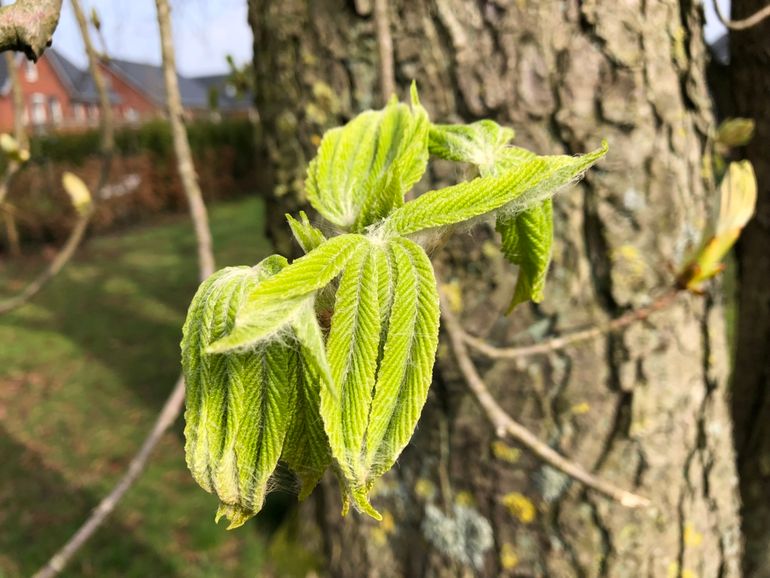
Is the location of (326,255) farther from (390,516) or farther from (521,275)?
(390,516)

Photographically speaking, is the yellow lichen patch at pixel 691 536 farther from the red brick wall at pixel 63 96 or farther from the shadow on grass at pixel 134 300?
the red brick wall at pixel 63 96

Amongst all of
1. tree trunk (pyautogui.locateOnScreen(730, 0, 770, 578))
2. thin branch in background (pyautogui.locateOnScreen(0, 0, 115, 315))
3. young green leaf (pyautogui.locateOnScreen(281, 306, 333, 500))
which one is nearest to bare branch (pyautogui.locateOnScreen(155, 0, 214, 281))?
thin branch in background (pyautogui.locateOnScreen(0, 0, 115, 315))

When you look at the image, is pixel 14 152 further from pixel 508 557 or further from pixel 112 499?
pixel 508 557

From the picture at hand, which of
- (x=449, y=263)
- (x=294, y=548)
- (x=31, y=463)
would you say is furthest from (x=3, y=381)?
(x=449, y=263)

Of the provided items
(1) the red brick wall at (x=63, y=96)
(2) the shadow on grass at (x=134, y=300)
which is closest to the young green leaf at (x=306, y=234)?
(2) the shadow on grass at (x=134, y=300)

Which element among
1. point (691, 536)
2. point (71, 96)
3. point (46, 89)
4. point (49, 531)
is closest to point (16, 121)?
point (691, 536)

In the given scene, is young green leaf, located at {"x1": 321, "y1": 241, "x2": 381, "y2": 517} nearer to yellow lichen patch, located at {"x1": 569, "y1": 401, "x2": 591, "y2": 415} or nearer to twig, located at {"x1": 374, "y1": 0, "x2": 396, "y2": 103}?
twig, located at {"x1": 374, "y1": 0, "x2": 396, "y2": 103}
